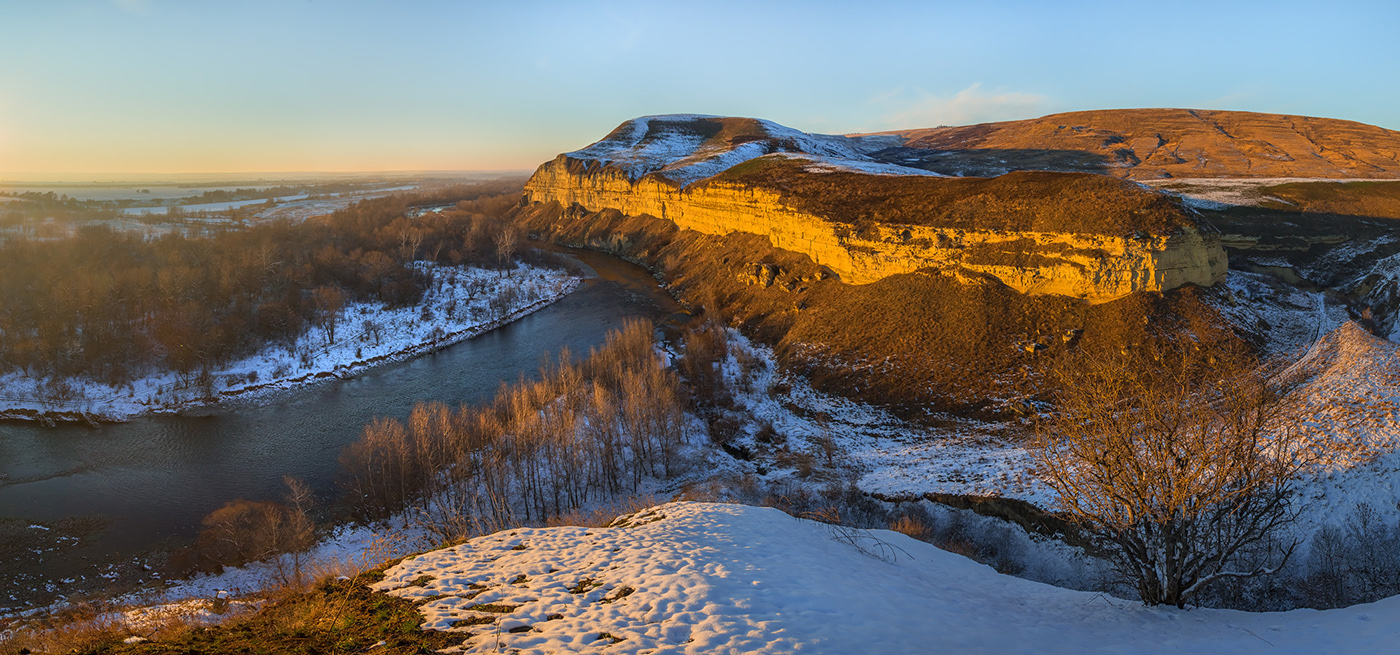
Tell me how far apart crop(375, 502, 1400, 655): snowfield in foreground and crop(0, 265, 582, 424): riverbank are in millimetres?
32903

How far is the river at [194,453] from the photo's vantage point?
875 inches

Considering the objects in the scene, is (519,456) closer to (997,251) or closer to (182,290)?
(997,251)

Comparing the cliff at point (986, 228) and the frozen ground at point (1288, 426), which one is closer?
the frozen ground at point (1288, 426)

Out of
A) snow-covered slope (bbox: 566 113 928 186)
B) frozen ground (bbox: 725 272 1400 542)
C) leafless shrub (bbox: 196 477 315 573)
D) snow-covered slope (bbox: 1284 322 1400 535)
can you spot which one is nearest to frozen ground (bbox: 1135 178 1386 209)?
frozen ground (bbox: 725 272 1400 542)

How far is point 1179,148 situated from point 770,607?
109 meters

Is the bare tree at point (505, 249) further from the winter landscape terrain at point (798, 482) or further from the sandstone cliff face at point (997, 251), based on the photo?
the sandstone cliff face at point (997, 251)

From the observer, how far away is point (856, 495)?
20391mm

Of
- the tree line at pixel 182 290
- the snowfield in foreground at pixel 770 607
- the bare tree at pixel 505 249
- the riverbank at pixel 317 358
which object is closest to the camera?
the snowfield in foreground at pixel 770 607

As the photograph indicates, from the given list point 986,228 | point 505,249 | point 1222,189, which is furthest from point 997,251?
point 505,249

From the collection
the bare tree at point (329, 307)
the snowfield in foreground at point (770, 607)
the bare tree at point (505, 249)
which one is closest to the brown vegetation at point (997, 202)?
the snowfield in foreground at point (770, 607)

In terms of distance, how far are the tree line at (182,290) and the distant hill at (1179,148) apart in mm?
78675

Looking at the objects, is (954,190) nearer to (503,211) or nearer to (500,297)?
(500,297)

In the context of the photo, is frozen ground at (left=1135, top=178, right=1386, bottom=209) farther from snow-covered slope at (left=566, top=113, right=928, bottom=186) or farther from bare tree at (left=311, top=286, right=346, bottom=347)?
bare tree at (left=311, top=286, right=346, bottom=347)

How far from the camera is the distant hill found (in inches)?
2815
